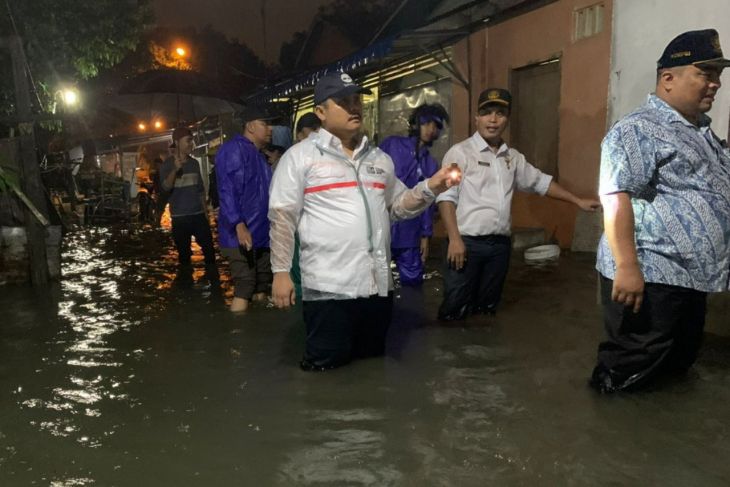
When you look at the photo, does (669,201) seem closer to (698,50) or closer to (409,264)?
(698,50)

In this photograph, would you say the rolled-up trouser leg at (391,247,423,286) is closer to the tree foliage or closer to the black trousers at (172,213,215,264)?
the black trousers at (172,213,215,264)

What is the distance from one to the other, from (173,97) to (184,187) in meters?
4.52

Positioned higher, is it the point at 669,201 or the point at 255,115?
the point at 255,115

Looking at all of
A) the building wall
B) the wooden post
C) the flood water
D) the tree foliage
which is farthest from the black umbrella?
the flood water

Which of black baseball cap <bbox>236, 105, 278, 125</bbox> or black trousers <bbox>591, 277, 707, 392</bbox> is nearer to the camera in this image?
black trousers <bbox>591, 277, 707, 392</bbox>

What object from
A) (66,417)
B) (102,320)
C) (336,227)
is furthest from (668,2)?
(102,320)

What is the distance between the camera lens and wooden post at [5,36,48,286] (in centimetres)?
729

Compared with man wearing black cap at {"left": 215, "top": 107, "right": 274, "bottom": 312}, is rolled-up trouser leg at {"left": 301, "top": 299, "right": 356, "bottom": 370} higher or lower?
lower

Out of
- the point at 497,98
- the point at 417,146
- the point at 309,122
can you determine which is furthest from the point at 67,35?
the point at 497,98

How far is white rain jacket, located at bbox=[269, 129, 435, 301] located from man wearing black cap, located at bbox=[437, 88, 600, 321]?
107 cm

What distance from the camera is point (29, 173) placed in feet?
24.9

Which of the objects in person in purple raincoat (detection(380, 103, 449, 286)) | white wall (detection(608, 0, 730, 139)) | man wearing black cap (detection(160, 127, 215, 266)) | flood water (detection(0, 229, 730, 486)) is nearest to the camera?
flood water (detection(0, 229, 730, 486))

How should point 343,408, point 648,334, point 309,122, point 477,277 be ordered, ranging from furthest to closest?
point 309,122, point 477,277, point 343,408, point 648,334

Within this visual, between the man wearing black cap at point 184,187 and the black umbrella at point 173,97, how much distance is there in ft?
8.50
